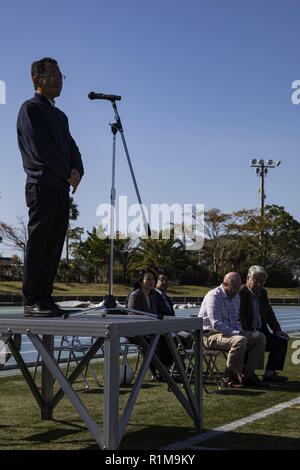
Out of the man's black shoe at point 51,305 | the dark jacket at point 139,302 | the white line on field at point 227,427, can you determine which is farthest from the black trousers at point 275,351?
the man's black shoe at point 51,305

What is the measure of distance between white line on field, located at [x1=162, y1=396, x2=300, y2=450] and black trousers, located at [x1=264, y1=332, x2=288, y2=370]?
186cm

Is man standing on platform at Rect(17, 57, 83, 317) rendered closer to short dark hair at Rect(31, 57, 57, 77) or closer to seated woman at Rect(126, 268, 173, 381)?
short dark hair at Rect(31, 57, 57, 77)

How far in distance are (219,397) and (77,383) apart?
80.6 inches

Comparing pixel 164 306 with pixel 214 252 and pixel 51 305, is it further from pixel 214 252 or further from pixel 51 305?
pixel 214 252

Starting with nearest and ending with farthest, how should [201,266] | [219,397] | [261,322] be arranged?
[219,397], [261,322], [201,266]

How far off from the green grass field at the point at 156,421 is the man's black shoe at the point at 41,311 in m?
1.02

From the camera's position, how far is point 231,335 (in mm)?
9555

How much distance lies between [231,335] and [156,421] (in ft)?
8.97

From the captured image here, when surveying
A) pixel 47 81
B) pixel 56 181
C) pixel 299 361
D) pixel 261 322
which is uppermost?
pixel 47 81

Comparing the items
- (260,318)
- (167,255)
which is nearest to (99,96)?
(260,318)

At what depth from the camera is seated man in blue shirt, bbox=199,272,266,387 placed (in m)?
9.43
